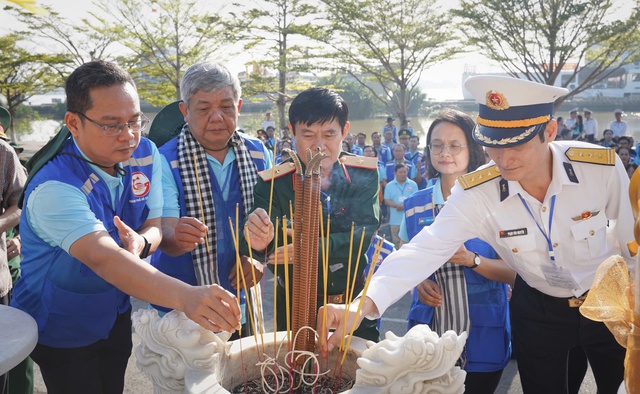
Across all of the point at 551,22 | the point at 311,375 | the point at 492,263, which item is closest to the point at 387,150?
the point at 551,22

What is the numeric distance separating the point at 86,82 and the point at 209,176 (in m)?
0.84

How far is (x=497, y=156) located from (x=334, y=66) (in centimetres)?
1860

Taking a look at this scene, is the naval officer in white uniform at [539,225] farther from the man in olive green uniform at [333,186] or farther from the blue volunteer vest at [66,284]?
the blue volunteer vest at [66,284]

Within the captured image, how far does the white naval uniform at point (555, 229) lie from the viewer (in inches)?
82.5

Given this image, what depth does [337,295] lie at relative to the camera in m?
2.45

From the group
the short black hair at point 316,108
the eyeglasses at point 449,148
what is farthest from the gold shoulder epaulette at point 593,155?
the short black hair at point 316,108

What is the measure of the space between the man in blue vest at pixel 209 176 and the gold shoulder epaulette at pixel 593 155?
1413 mm

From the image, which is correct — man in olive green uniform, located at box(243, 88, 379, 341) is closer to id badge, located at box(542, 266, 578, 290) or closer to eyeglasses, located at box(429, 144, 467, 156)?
eyeglasses, located at box(429, 144, 467, 156)

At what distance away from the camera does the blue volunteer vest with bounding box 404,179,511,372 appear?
240cm

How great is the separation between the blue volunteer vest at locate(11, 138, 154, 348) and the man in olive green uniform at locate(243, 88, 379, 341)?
25.4 inches

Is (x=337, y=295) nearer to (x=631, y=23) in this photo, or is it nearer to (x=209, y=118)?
(x=209, y=118)

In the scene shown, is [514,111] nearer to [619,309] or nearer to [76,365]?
[619,309]

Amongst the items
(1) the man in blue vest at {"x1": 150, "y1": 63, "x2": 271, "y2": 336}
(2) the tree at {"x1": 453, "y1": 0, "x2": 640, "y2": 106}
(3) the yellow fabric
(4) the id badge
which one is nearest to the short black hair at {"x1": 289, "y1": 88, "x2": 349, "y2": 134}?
(1) the man in blue vest at {"x1": 150, "y1": 63, "x2": 271, "y2": 336}

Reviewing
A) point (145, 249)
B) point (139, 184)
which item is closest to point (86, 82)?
point (139, 184)
